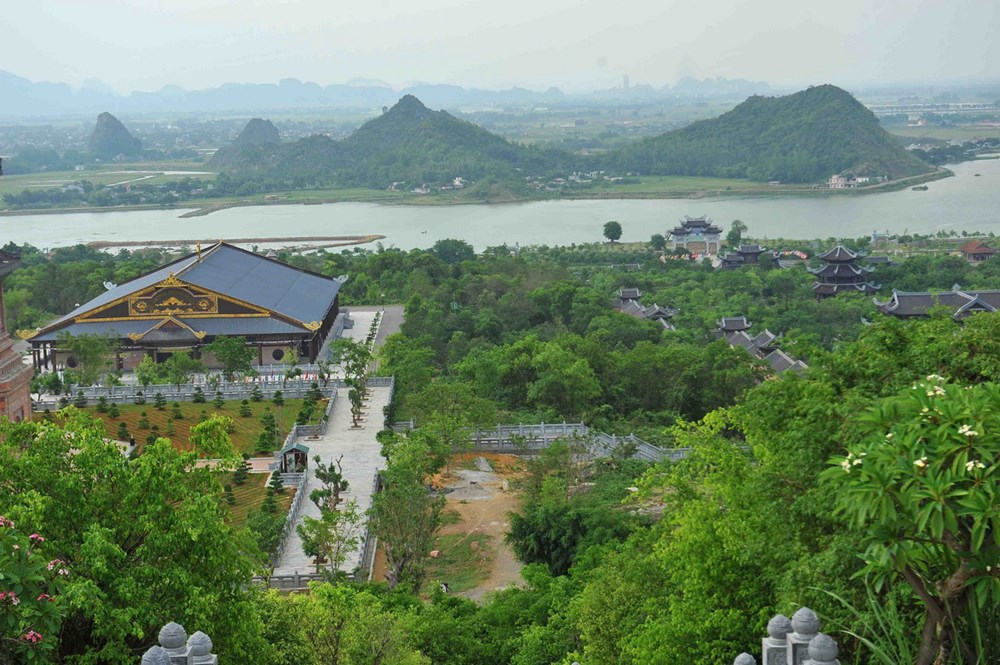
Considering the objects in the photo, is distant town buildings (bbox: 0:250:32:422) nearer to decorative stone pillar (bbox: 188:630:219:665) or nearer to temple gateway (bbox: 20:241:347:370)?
decorative stone pillar (bbox: 188:630:219:665)

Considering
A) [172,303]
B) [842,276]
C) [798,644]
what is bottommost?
[842,276]

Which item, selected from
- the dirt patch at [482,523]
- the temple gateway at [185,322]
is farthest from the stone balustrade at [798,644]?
the temple gateway at [185,322]

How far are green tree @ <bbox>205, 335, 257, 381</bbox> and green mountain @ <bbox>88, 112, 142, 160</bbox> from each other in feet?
439

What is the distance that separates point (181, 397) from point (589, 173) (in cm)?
9096

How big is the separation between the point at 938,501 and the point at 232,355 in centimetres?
2965

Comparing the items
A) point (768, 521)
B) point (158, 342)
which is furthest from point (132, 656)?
point (158, 342)

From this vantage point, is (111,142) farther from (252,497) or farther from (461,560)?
(461,560)

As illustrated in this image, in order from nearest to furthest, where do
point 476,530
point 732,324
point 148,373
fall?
point 476,530 → point 148,373 → point 732,324

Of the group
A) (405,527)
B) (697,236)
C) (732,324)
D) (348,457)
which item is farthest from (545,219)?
(405,527)

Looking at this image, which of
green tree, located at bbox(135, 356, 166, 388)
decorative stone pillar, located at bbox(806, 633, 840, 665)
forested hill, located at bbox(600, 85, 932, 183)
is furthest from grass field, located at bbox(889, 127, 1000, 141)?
decorative stone pillar, located at bbox(806, 633, 840, 665)

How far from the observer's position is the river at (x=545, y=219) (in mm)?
80000

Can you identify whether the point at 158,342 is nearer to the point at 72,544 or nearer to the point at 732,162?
the point at 72,544

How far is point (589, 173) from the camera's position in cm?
12138

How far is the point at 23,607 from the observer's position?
852 cm
